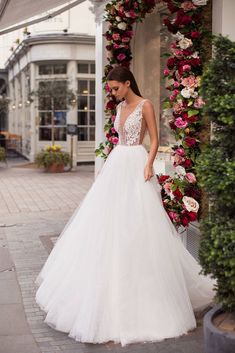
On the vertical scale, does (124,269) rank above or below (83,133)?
below

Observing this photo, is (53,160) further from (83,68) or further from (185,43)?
(185,43)

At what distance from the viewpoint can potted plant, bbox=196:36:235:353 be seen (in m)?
3.00

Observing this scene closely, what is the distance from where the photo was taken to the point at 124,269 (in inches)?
164

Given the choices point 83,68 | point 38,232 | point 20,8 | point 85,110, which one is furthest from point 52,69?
point 20,8

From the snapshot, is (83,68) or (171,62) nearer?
(171,62)

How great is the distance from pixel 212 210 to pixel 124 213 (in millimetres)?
1217

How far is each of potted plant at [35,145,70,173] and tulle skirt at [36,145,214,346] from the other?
40.5ft

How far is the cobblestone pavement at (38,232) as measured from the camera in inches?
157

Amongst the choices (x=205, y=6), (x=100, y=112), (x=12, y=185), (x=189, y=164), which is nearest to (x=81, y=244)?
(x=189, y=164)

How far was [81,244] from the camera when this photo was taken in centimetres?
445

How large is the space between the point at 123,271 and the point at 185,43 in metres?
2.34

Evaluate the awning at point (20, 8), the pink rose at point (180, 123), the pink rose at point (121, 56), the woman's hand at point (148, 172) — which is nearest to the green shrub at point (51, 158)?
the awning at point (20, 8)

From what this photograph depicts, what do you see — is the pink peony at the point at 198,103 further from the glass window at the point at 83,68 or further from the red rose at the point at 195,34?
the glass window at the point at 83,68

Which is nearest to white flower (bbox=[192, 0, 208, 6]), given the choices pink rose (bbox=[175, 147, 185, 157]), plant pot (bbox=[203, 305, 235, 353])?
pink rose (bbox=[175, 147, 185, 157])
